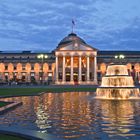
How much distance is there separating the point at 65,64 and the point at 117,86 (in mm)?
93135

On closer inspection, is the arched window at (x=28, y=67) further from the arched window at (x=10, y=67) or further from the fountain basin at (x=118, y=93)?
the fountain basin at (x=118, y=93)

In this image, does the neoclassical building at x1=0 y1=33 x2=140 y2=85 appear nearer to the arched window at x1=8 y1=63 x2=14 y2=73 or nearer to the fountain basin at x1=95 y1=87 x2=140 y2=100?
the arched window at x1=8 y1=63 x2=14 y2=73

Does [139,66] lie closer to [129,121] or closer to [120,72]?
[120,72]

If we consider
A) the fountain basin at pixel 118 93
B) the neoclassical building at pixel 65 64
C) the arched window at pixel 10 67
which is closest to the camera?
the fountain basin at pixel 118 93

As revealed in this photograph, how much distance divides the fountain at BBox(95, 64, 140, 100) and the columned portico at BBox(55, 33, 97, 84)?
85.4 m

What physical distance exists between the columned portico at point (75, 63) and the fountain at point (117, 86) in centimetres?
8540

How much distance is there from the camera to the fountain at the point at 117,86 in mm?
34281

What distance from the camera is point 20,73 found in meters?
138

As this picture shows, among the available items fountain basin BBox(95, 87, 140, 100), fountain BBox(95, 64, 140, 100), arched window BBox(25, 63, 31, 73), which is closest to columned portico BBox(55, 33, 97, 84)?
arched window BBox(25, 63, 31, 73)

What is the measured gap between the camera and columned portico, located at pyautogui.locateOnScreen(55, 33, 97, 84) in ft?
412

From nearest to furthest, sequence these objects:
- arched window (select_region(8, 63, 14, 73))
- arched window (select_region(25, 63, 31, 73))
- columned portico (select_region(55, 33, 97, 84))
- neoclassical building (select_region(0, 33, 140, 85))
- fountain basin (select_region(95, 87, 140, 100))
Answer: fountain basin (select_region(95, 87, 140, 100)) → columned portico (select_region(55, 33, 97, 84)) → neoclassical building (select_region(0, 33, 140, 85)) → arched window (select_region(8, 63, 14, 73)) → arched window (select_region(25, 63, 31, 73))

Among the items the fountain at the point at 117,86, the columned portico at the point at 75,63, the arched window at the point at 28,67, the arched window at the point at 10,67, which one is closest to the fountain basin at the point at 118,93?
the fountain at the point at 117,86

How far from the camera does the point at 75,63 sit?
13012cm

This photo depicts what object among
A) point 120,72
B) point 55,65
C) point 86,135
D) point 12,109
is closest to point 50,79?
point 55,65
